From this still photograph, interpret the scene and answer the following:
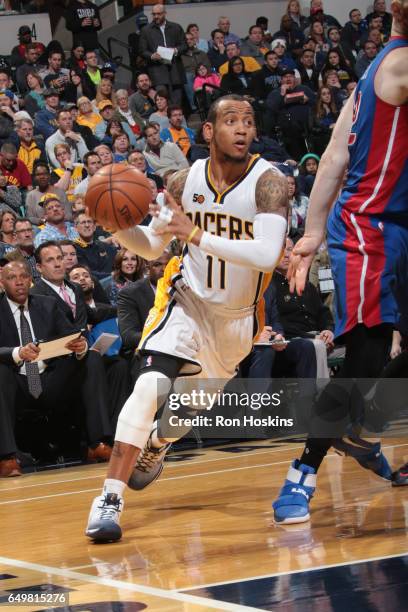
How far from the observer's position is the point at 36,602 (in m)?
3.54

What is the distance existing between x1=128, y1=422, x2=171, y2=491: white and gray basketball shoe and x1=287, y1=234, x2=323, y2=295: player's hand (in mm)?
1362

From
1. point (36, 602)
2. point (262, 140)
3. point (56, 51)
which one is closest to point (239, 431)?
point (36, 602)

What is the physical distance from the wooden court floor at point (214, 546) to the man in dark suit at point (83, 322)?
87cm

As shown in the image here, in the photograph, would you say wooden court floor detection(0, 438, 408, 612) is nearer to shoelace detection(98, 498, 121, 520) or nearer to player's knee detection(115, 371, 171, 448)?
shoelace detection(98, 498, 121, 520)

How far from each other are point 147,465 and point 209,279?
1.02 meters

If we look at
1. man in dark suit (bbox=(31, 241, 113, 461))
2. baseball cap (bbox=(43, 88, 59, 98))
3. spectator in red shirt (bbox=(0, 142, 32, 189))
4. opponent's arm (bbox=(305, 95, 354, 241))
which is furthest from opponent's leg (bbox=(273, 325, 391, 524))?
baseball cap (bbox=(43, 88, 59, 98))

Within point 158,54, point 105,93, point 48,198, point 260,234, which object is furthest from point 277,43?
point 260,234

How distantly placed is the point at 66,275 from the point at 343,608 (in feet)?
21.2

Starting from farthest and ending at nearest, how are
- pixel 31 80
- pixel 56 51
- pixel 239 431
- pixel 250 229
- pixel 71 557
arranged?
1. pixel 56 51
2. pixel 31 80
3. pixel 239 431
4. pixel 250 229
5. pixel 71 557

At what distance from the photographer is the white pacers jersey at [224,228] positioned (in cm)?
512

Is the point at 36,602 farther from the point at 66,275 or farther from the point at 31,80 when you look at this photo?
the point at 31,80

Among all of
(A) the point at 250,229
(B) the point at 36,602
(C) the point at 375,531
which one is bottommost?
(C) the point at 375,531

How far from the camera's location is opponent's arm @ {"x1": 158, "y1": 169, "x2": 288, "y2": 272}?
4.62 meters

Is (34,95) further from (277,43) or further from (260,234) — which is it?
(260,234)
